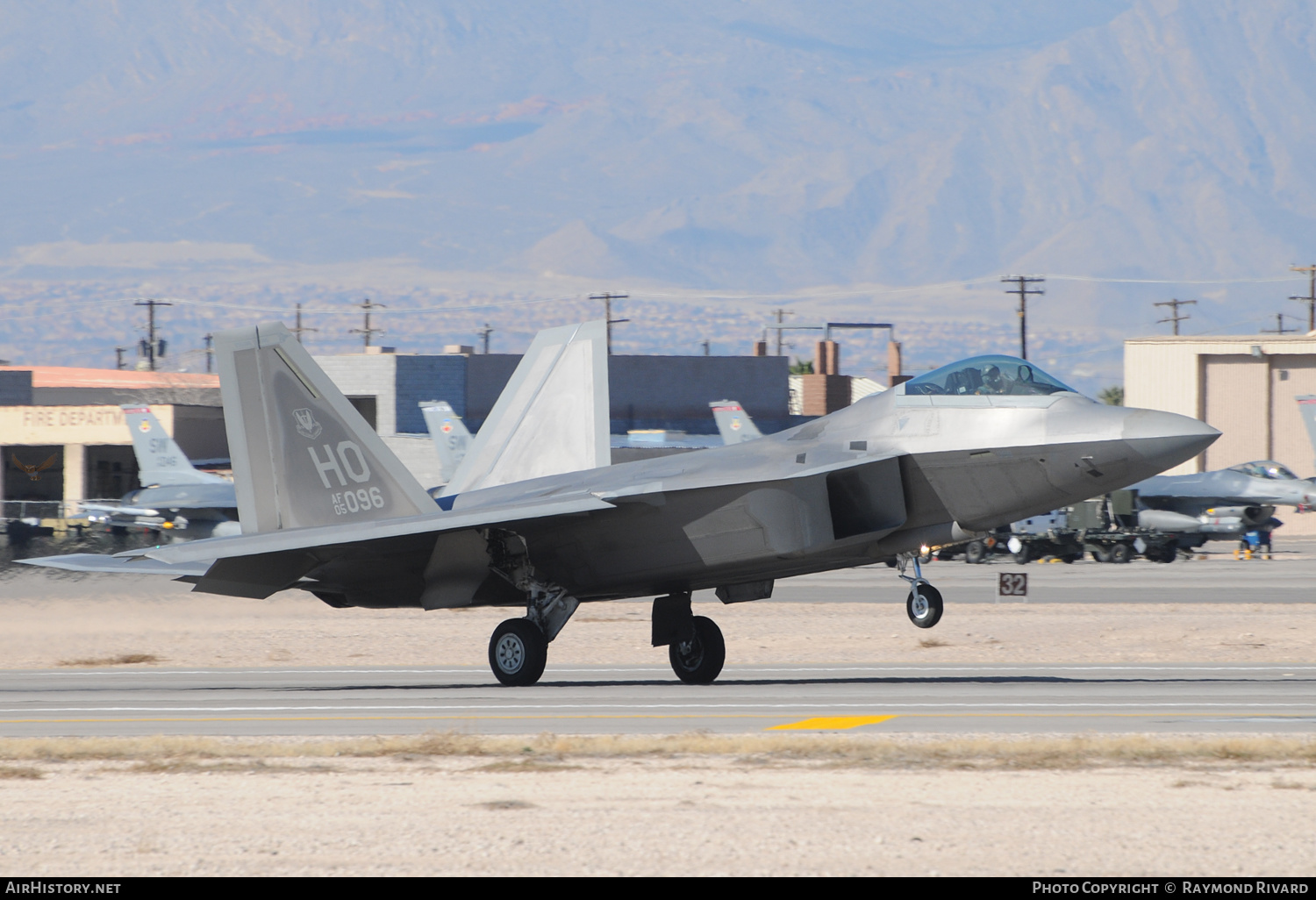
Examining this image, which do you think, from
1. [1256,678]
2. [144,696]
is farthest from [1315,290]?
[144,696]

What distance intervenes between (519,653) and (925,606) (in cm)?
487

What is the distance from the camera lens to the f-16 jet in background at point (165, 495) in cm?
5147

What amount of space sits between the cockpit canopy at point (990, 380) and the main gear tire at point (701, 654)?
3.85 metres

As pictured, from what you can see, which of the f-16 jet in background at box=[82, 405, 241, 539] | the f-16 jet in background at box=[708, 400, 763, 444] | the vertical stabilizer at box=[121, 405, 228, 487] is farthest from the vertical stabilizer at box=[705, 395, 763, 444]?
the vertical stabilizer at box=[121, 405, 228, 487]

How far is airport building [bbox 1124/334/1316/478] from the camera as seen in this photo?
239 ft

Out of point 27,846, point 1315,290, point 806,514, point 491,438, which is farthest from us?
point 1315,290

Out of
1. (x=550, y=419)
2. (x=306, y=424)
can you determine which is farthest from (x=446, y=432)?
(x=306, y=424)

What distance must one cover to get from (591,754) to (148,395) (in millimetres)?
67124

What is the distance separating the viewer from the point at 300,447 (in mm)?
18016

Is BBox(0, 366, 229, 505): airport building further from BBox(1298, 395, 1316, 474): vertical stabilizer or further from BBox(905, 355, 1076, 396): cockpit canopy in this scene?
BBox(905, 355, 1076, 396): cockpit canopy

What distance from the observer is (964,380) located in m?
16.1

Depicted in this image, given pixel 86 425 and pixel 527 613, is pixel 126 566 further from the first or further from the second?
pixel 86 425

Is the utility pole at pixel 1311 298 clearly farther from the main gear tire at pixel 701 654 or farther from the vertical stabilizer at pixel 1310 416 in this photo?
the main gear tire at pixel 701 654

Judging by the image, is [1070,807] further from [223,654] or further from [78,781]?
[223,654]
